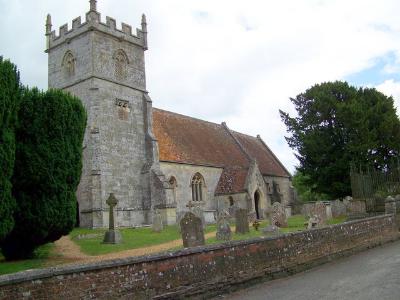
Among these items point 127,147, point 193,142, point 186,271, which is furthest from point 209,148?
point 186,271

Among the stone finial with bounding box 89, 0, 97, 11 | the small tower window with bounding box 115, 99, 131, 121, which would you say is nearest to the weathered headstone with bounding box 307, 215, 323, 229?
the small tower window with bounding box 115, 99, 131, 121

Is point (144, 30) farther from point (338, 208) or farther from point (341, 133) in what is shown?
point (338, 208)

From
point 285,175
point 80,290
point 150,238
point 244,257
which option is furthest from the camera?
point 285,175

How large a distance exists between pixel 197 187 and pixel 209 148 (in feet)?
14.8

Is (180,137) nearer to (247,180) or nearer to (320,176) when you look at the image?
(247,180)

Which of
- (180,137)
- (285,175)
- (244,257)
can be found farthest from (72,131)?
(285,175)

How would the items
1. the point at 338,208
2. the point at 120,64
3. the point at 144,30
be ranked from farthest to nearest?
the point at 144,30
the point at 338,208
the point at 120,64

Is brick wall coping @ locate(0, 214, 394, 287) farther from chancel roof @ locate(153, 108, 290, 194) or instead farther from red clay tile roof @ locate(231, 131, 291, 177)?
red clay tile roof @ locate(231, 131, 291, 177)

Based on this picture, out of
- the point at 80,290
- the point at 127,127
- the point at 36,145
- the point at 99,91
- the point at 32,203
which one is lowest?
the point at 80,290

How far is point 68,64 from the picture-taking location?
91.1 feet

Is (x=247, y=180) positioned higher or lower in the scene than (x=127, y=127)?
lower

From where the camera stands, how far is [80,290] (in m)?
6.34

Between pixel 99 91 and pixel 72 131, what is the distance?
1175 centimetres

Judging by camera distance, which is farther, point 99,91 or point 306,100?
point 306,100
